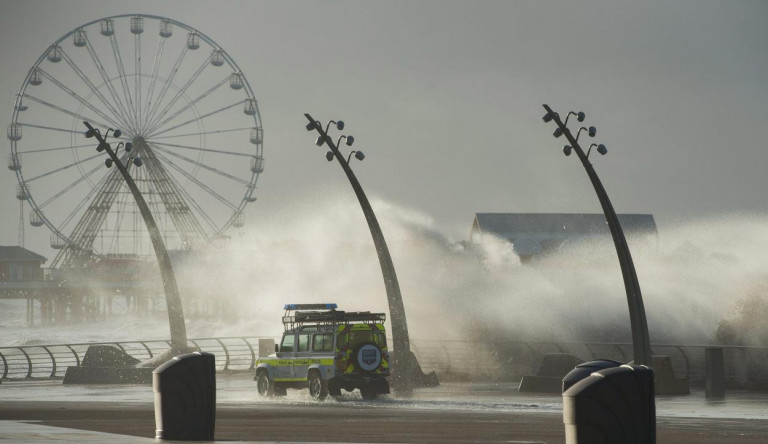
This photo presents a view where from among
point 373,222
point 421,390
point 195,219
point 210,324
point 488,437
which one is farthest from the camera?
point 210,324

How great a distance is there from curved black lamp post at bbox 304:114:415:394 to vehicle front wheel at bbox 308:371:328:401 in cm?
308

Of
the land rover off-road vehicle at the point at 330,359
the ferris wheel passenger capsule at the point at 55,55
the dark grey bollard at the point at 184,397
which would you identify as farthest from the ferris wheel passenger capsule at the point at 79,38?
the dark grey bollard at the point at 184,397

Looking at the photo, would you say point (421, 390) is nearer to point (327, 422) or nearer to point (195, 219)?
point (327, 422)

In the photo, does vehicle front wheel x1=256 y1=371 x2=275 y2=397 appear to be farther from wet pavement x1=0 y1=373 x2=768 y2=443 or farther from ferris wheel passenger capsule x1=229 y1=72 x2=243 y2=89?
ferris wheel passenger capsule x1=229 y1=72 x2=243 y2=89

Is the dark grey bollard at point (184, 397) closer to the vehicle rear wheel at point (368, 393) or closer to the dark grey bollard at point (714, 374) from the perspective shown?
the vehicle rear wheel at point (368, 393)

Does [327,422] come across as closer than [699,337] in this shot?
Yes

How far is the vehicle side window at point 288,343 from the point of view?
3186 centimetres

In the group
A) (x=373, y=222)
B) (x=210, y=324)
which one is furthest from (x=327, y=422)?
(x=210, y=324)

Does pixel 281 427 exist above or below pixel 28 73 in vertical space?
below

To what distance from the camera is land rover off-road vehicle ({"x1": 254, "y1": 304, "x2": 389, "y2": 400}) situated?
30.6 m

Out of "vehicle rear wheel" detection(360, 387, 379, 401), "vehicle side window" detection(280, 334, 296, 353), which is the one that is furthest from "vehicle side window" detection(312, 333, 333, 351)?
"vehicle rear wheel" detection(360, 387, 379, 401)

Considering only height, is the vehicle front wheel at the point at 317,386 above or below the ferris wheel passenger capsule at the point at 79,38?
below

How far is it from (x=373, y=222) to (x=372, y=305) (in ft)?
66.2

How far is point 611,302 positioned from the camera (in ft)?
184
